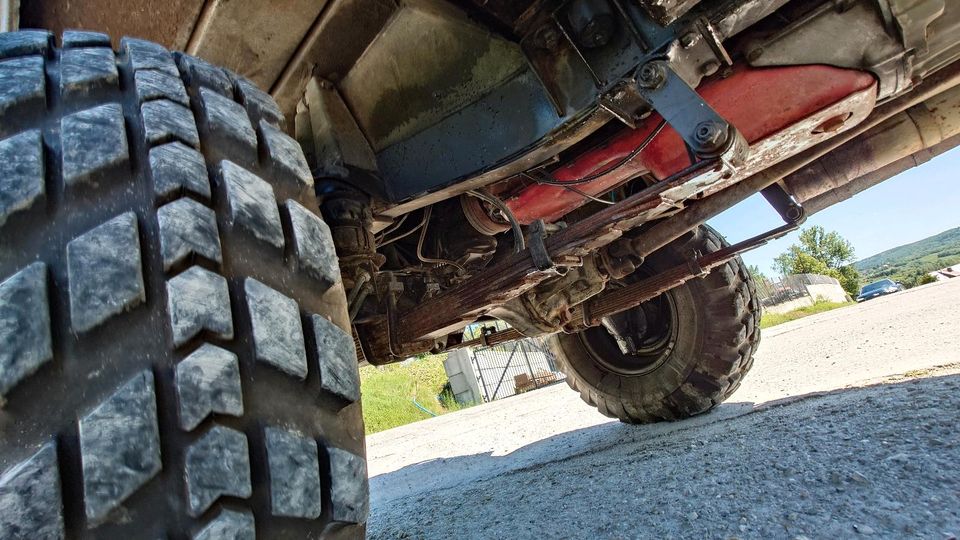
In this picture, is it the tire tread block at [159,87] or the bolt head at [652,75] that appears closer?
the tire tread block at [159,87]

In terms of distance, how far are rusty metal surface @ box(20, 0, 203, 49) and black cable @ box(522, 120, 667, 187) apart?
1.14 m

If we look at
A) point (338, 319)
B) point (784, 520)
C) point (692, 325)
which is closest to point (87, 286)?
point (338, 319)

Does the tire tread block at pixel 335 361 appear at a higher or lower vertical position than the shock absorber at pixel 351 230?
lower

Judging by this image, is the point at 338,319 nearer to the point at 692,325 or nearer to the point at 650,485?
the point at 650,485

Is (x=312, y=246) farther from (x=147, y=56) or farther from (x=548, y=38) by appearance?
(x=548, y=38)

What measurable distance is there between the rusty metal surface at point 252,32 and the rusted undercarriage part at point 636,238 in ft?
3.17

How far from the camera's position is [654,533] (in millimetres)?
1232

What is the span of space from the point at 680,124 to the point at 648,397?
207 centimetres

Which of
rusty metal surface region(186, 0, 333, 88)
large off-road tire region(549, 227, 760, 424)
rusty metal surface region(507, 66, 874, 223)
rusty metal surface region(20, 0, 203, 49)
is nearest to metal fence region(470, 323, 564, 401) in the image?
large off-road tire region(549, 227, 760, 424)

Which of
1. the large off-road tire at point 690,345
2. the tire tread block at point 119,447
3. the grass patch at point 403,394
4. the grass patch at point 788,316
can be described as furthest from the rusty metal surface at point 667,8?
the grass patch at point 788,316

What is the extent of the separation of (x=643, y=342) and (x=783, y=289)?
75.9 ft

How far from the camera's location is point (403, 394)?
1642cm

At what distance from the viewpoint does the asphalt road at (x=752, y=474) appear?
1092 mm

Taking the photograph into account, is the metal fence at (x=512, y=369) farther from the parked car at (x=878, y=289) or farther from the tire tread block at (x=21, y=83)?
the parked car at (x=878, y=289)
